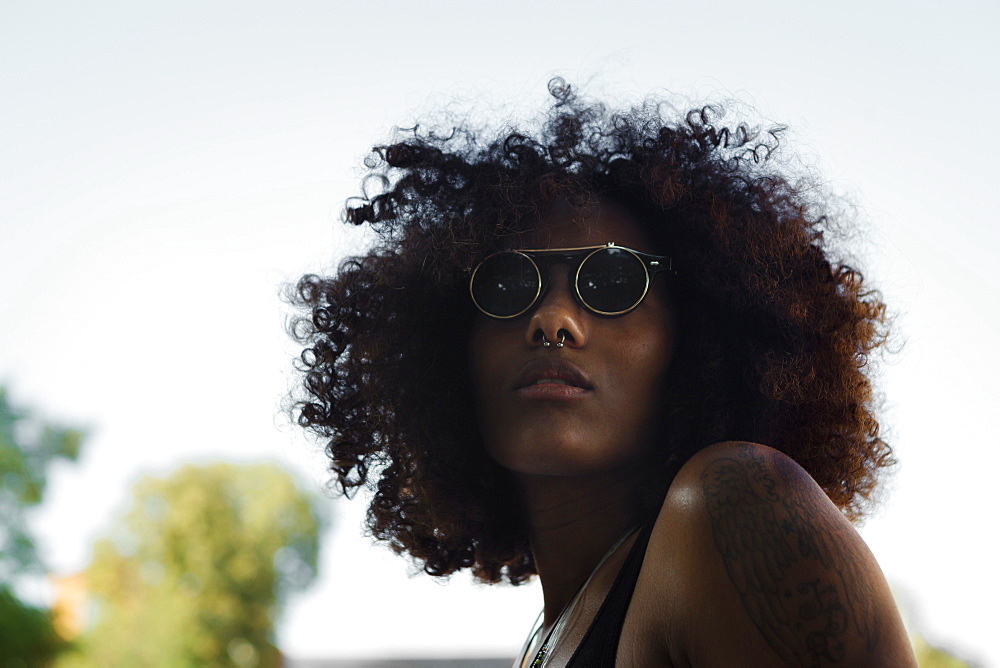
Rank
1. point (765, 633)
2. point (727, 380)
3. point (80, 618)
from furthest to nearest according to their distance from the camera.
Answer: point (80, 618), point (727, 380), point (765, 633)

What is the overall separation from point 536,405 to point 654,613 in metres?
0.70

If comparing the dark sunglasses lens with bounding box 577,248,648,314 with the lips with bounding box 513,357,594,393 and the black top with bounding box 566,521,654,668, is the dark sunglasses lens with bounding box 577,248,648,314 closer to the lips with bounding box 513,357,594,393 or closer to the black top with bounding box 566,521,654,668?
the lips with bounding box 513,357,594,393

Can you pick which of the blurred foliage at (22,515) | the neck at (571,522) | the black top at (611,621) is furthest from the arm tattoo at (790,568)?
the blurred foliage at (22,515)

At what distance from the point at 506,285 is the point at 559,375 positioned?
0.32 m

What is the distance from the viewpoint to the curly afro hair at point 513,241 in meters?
2.37

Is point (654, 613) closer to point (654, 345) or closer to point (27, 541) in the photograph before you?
point (654, 345)

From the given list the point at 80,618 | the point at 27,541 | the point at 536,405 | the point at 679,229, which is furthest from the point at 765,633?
the point at 80,618

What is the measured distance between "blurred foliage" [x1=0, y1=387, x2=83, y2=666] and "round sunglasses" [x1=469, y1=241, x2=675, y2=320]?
24192 mm

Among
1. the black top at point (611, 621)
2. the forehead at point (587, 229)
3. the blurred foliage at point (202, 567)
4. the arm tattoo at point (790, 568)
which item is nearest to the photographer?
the arm tattoo at point (790, 568)

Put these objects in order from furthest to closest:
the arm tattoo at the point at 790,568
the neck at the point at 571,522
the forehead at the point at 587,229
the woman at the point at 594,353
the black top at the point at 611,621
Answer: the forehead at the point at 587,229 → the neck at the point at 571,522 → the woman at the point at 594,353 → the black top at the point at 611,621 → the arm tattoo at the point at 790,568

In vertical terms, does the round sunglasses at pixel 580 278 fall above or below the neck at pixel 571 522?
above

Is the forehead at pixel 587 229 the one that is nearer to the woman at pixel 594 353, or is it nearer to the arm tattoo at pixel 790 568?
the woman at pixel 594 353

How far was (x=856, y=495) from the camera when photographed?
107 inches

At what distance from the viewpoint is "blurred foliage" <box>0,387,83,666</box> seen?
22.7 metres
